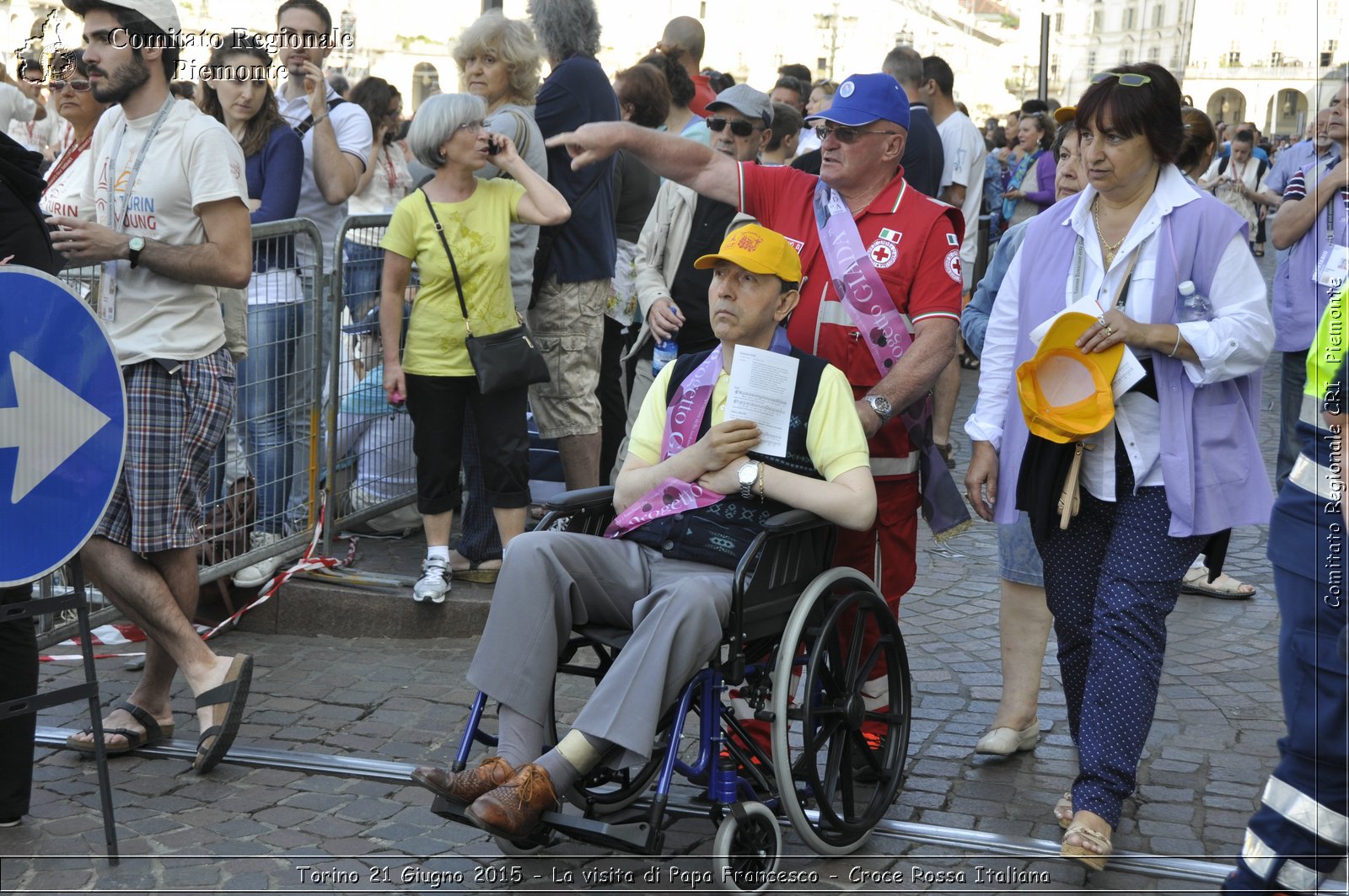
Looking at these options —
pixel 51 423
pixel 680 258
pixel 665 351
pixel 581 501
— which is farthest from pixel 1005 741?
pixel 51 423

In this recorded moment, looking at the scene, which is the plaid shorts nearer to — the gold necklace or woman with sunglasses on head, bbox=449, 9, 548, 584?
woman with sunglasses on head, bbox=449, 9, 548, 584

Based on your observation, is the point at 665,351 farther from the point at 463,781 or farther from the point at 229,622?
the point at 463,781

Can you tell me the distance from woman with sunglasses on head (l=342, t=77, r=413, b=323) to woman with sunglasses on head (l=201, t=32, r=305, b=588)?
0.44 m

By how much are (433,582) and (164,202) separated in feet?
6.48

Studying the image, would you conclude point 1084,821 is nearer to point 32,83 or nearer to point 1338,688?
point 1338,688

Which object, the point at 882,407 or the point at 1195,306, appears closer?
the point at 1195,306

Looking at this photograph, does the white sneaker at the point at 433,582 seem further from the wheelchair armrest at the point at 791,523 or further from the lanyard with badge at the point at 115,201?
the wheelchair armrest at the point at 791,523

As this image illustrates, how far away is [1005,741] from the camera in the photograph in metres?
4.45

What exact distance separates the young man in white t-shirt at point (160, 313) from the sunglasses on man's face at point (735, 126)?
2458 millimetres

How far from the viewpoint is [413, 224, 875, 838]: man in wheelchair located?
136 inches

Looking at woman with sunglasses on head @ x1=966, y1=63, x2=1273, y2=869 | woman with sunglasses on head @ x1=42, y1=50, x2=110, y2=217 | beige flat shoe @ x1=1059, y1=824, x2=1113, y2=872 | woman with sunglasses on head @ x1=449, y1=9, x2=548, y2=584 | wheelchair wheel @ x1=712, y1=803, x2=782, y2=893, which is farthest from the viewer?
woman with sunglasses on head @ x1=449, y1=9, x2=548, y2=584

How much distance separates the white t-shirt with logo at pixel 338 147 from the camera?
6.46 meters

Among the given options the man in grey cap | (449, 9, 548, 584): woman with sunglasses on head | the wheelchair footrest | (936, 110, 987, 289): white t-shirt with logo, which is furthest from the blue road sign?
(936, 110, 987, 289): white t-shirt with logo

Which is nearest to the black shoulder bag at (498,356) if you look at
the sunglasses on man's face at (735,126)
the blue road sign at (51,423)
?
the sunglasses on man's face at (735,126)
